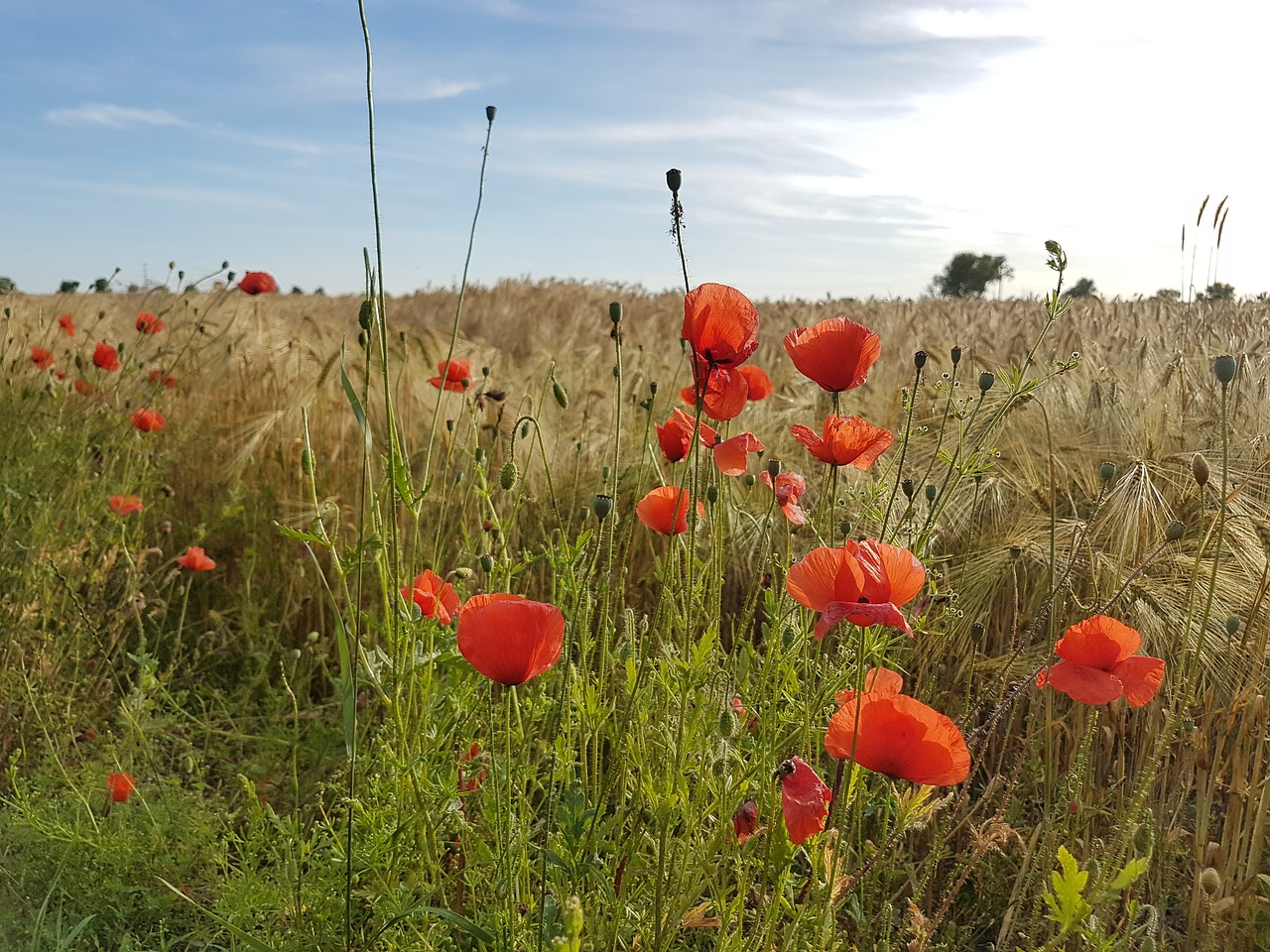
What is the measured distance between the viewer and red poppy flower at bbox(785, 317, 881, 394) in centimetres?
132

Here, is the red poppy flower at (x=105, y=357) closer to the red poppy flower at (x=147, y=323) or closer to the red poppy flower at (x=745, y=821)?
the red poppy flower at (x=147, y=323)

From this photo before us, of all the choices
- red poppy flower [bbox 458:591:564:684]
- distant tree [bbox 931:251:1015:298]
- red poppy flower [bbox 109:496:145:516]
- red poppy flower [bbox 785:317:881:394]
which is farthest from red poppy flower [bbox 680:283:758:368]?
distant tree [bbox 931:251:1015:298]

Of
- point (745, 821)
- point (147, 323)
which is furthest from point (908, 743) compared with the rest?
point (147, 323)

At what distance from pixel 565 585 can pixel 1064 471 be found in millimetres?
1538

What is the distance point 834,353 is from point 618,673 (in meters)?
1.01

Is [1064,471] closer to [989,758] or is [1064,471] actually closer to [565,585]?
[989,758]

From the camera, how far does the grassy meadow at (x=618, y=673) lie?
1358mm

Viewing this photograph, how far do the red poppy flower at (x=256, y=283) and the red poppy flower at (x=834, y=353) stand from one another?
221 cm

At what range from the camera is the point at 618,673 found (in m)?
2.11

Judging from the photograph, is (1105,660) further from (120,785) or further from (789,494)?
(120,785)

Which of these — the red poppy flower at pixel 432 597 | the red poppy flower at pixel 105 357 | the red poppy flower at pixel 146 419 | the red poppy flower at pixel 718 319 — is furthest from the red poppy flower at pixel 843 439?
the red poppy flower at pixel 105 357

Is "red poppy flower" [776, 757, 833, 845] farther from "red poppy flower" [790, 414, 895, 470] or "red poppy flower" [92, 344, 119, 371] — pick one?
"red poppy flower" [92, 344, 119, 371]

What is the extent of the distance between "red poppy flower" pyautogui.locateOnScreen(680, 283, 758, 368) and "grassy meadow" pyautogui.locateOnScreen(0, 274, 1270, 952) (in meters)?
0.17

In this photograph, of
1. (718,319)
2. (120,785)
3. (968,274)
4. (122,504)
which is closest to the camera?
(718,319)
